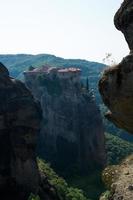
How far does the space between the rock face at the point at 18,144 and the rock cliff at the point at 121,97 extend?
50.1 m

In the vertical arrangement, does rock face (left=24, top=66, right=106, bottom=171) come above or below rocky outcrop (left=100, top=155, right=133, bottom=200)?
below

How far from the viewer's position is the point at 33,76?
6112 inches

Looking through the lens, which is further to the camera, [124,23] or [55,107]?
[55,107]

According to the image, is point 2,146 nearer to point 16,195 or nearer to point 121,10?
point 16,195

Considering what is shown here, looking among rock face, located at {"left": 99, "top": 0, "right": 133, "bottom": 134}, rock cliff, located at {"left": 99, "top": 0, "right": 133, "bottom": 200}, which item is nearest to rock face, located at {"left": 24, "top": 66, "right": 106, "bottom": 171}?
rock cliff, located at {"left": 99, "top": 0, "right": 133, "bottom": 200}

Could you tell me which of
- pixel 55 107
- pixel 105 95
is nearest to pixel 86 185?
pixel 55 107

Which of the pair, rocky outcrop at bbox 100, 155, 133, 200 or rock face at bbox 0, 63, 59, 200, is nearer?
rocky outcrop at bbox 100, 155, 133, 200

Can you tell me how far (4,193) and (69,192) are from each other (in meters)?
20.1

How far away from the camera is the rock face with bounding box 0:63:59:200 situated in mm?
70750

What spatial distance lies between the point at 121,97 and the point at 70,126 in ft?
406

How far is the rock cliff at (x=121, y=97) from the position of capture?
19.0 m

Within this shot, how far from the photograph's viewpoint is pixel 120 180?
65.7 ft

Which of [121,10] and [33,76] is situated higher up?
[121,10]

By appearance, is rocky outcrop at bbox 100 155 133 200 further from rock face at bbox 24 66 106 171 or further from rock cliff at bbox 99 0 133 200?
rock face at bbox 24 66 106 171
